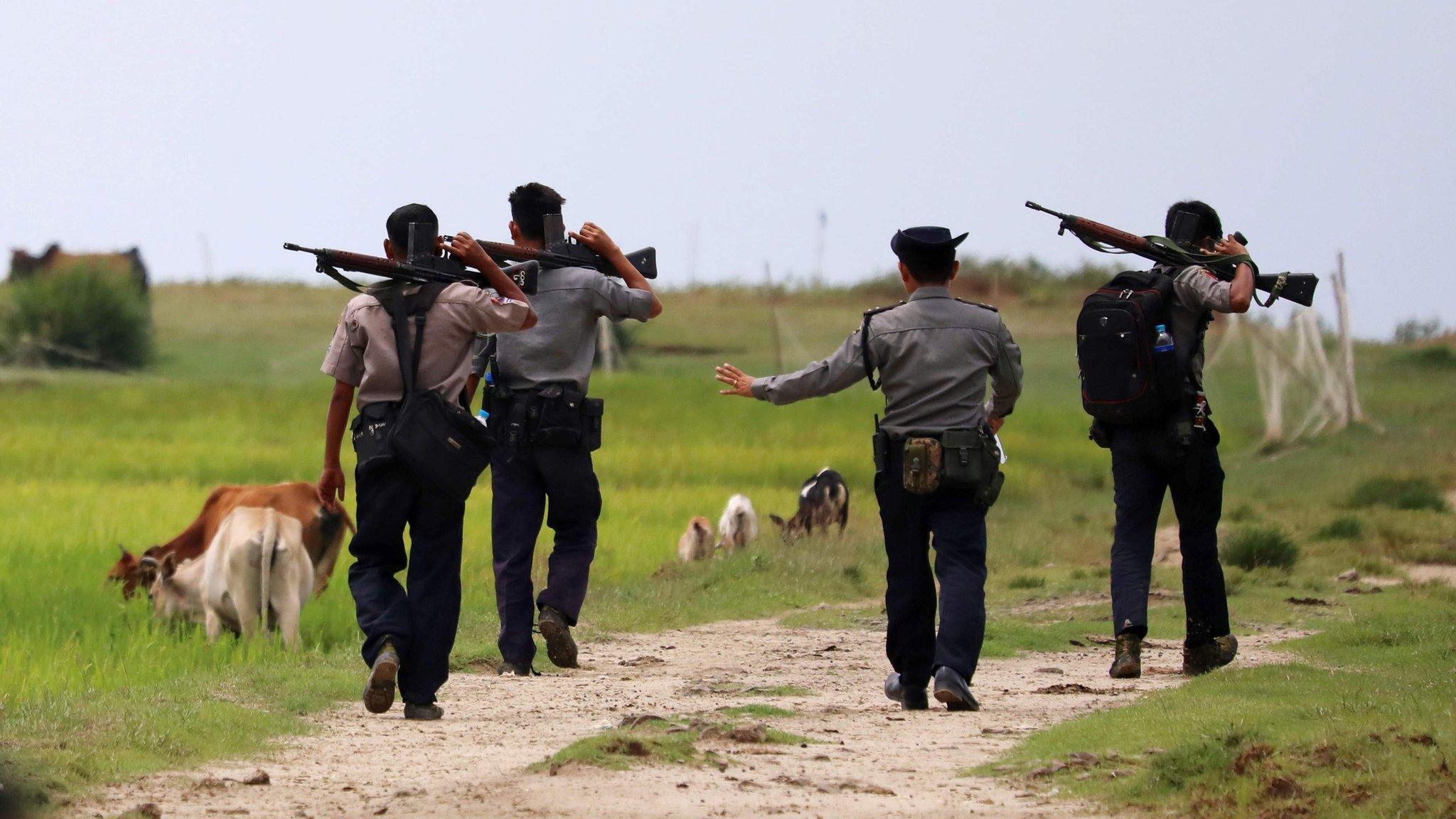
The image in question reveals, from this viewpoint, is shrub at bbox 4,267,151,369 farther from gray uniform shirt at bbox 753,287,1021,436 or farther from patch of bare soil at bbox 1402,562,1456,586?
gray uniform shirt at bbox 753,287,1021,436

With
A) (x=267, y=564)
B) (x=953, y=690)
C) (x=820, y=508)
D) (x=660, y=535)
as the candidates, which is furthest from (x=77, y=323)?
(x=953, y=690)

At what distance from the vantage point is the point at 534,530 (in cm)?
828

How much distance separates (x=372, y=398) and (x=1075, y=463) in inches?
805

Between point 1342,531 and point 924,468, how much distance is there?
1023cm

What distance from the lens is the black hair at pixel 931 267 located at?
23.4ft

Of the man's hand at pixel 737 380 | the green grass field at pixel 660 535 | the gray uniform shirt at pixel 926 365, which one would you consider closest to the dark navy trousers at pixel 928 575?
the gray uniform shirt at pixel 926 365

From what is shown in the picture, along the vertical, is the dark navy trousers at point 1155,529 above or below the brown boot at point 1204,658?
above

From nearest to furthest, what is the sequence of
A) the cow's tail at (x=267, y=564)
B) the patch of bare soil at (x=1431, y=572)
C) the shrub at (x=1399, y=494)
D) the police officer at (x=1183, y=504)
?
1. the police officer at (x=1183, y=504)
2. the cow's tail at (x=267, y=564)
3. the patch of bare soil at (x=1431, y=572)
4. the shrub at (x=1399, y=494)

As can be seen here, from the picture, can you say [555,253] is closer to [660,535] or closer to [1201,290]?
[1201,290]

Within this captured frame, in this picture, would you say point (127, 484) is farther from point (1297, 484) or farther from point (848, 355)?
point (848, 355)

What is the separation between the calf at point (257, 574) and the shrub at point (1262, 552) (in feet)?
21.4

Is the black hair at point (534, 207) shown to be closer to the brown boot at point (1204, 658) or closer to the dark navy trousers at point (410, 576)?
the dark navy trousers at point (410, 576)

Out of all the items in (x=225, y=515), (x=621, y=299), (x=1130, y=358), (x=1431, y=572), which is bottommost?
(x=1431, y=572)

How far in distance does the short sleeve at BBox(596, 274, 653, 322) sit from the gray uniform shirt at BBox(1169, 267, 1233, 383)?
7.09 ft
